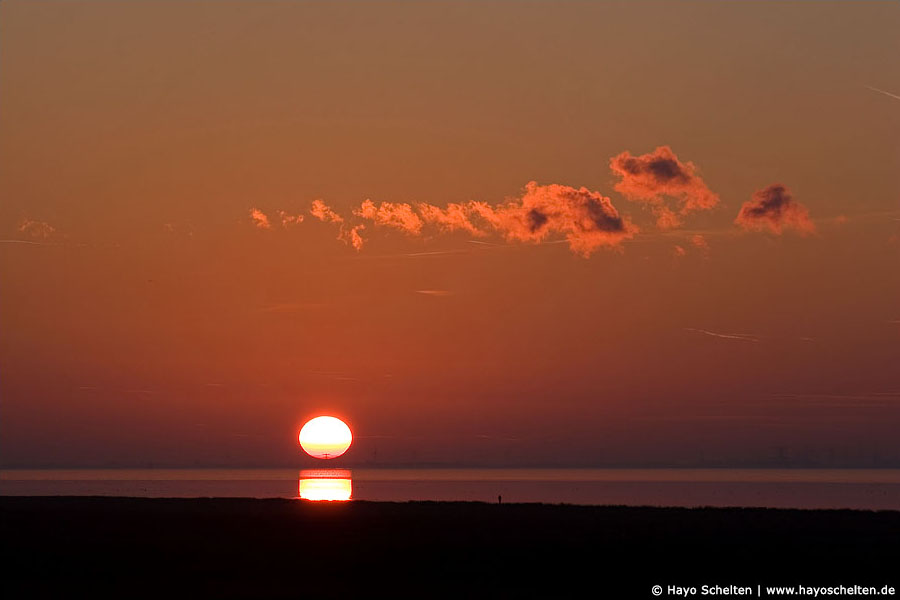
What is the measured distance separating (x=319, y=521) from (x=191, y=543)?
42.1 feet

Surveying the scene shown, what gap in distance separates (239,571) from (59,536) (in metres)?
14.9

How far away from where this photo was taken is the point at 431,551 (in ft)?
154

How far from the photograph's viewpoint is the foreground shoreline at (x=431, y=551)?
125ft

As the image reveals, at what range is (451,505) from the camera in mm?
76688

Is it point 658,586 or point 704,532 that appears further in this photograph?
point 704,532

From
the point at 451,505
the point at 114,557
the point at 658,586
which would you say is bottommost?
the point at 658,586

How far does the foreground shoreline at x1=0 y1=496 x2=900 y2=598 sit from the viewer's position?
125 feet

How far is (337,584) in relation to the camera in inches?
1486

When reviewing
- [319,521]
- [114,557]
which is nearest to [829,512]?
[319,521]

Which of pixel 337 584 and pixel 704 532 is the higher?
pixel 704 532

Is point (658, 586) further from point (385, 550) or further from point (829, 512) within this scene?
point (829, 512)

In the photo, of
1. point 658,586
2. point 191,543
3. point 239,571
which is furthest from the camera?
point 191,543

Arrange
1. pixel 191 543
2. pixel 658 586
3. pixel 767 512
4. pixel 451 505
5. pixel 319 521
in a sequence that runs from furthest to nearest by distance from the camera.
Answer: pixel 451 505, pixel 767 512, pixel 319 521, pixel 191 543, pixel 658 586

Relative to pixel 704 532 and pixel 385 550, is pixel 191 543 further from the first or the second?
pixel 704 532
